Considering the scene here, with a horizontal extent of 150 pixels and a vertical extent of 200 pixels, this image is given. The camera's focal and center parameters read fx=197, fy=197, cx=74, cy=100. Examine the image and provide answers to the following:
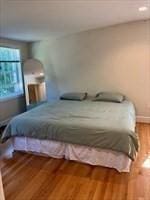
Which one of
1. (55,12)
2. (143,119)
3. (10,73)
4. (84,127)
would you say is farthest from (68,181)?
(10,73)

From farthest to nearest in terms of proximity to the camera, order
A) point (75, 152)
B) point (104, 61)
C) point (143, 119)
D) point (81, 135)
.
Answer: point (104, 61) < point (143, 119) < point (75, 152) < point (81, 135)

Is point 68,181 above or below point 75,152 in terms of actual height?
below

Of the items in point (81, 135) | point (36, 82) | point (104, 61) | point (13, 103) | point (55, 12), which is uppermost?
point (55, 12)

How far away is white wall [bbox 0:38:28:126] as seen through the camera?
4.42 meters

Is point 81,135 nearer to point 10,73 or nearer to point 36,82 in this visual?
point 36,82

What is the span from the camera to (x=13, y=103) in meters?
4.78

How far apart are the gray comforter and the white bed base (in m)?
0.12

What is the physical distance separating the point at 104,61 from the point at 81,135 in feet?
8.31

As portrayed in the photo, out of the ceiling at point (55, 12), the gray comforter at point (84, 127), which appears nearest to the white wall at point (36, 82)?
the ceiling at point (55, 12)

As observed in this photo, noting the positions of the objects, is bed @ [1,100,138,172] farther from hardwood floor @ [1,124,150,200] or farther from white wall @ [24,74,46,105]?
white wall @ [24,74,46,105]

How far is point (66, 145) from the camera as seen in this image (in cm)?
290

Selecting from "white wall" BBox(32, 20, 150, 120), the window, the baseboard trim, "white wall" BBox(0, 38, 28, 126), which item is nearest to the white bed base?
"white wall" BBox(0, 38, 28, 126)

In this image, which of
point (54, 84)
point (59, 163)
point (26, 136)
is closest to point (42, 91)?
point (54, 84)

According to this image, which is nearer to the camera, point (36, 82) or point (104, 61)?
point (104, 61)
